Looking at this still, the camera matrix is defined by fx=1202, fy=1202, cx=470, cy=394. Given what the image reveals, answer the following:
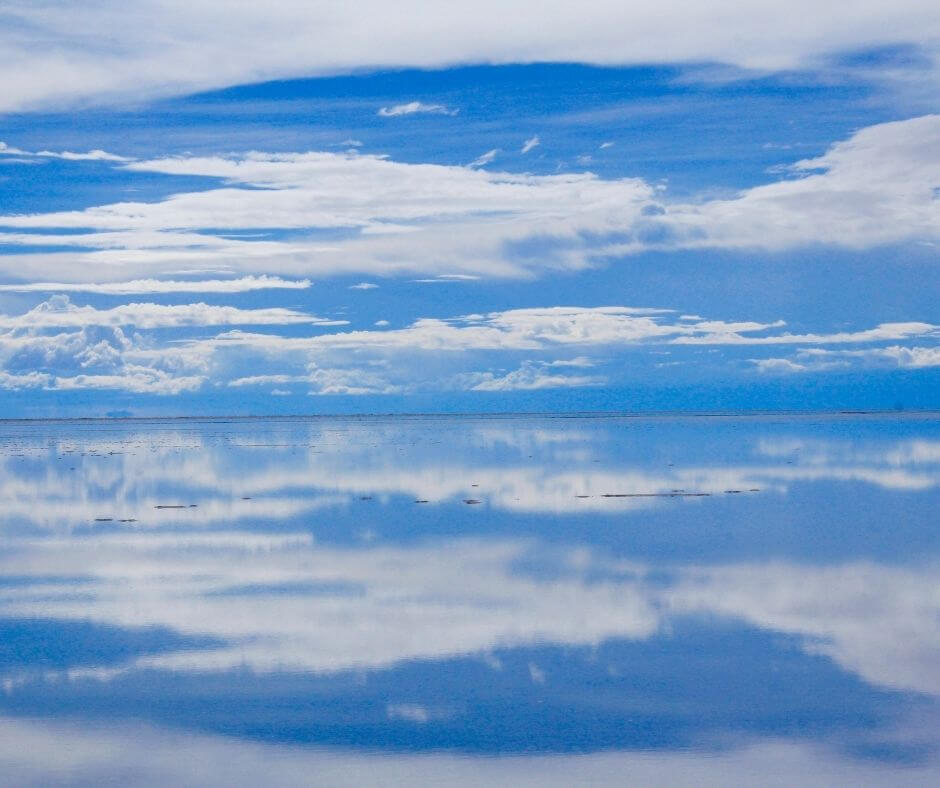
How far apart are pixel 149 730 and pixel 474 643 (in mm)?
4158

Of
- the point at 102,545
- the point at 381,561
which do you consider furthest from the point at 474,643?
the point at 102,545

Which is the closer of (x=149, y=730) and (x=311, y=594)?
(x=149, y=730)

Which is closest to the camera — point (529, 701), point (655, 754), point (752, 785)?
point (752, 785)

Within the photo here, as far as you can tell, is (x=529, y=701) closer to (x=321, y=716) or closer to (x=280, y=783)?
(x=321, y=716)

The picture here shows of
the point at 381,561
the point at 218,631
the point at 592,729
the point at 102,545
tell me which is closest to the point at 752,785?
the point at 592,729

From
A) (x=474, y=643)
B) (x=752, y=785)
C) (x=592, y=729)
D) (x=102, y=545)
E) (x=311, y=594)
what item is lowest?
(x=752, y=785)

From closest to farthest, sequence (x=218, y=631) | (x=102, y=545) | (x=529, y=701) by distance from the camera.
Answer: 1. (x=529, y=701)
2. (x=218, y=631)
3. (x=102, y=545)

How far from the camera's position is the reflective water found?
916cm

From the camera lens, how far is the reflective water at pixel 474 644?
9.16 m

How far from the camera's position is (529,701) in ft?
34.8

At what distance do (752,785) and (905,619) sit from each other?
659cm

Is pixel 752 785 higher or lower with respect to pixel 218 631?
lower

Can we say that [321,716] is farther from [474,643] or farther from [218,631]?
[218,631]

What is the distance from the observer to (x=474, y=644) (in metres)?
13.0
